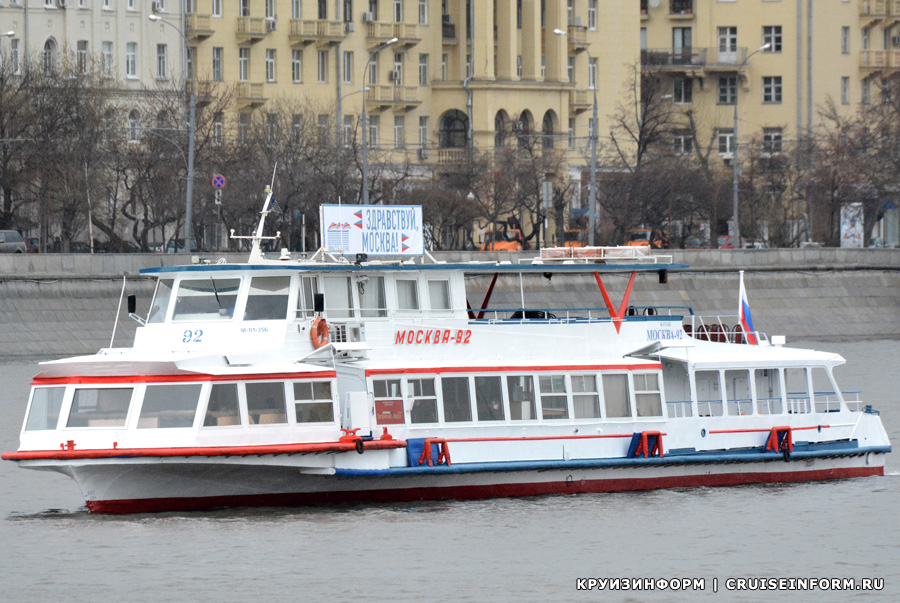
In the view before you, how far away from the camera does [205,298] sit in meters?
27.1

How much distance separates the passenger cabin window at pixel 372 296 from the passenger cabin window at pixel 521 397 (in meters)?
2.46

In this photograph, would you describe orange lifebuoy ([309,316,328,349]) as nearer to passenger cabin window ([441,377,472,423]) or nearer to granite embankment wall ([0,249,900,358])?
passenger cabin window ([441,377,472,423])

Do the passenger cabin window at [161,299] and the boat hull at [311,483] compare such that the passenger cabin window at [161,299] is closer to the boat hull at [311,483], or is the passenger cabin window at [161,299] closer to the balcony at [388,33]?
the boat hull at [311,483]

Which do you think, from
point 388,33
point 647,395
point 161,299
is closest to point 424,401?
point 647,395

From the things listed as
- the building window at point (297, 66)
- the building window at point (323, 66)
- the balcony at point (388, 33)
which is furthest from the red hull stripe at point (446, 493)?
the balcony at point (388, 33)

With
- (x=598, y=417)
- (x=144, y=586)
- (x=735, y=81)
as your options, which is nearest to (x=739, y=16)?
(x=735, y=81)

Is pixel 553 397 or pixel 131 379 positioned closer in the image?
pixel 131 379

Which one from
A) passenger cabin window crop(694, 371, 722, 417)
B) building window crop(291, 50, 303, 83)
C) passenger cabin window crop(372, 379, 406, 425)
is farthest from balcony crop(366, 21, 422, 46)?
passenger cabin window crop(372, 379, 406, 425)

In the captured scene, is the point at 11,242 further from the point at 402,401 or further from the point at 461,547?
the point at 461,547

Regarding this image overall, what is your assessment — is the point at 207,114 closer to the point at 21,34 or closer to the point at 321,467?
the point at 21,34

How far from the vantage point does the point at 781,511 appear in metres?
27.8

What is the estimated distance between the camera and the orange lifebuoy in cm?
2689

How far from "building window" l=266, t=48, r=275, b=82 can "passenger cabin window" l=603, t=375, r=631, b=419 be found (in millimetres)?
59087

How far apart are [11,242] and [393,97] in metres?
25.7
